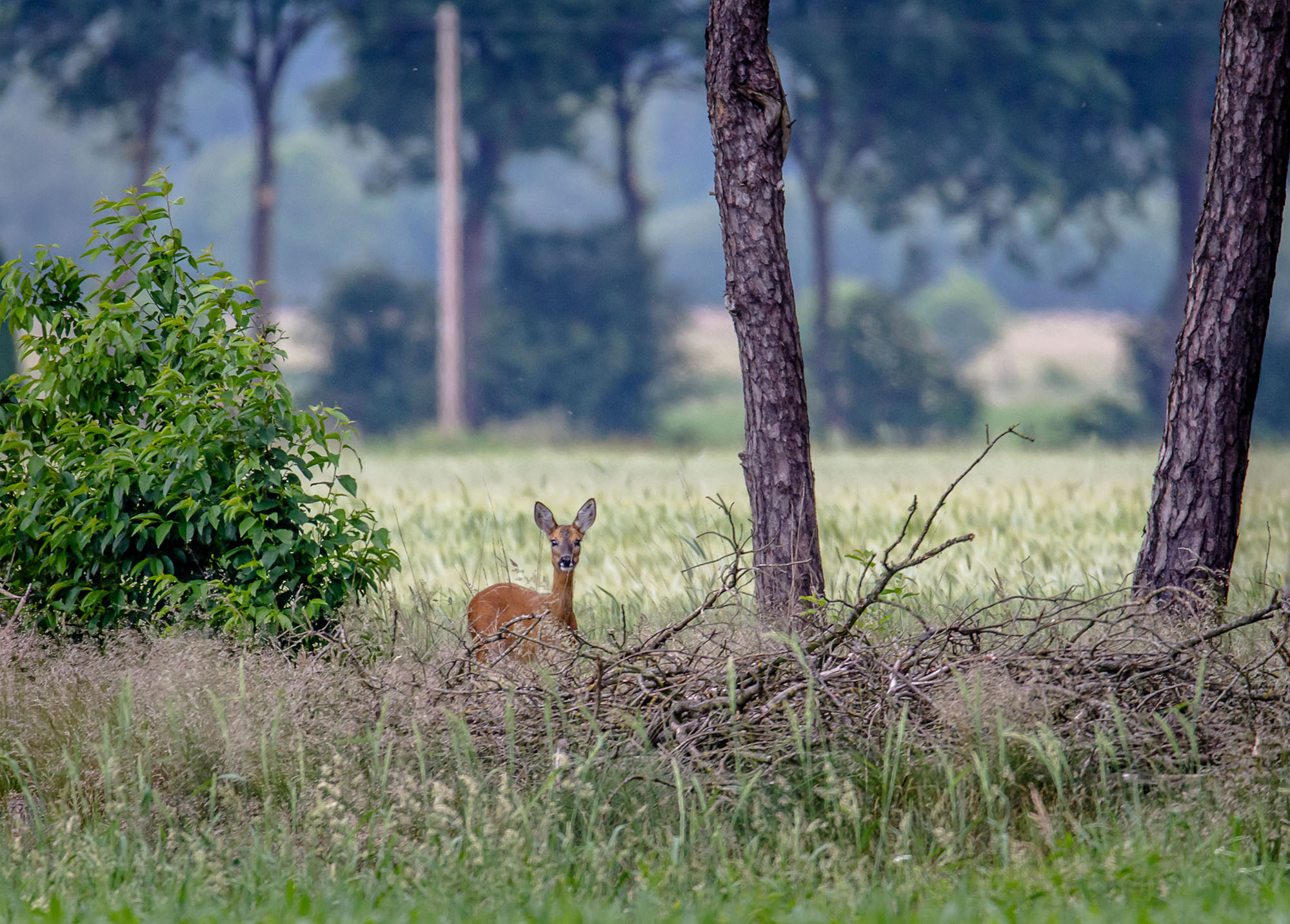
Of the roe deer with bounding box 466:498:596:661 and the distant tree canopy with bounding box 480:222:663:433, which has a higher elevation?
the distant tree canopy with bounding box 480:222:663:433

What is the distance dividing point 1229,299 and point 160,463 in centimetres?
468

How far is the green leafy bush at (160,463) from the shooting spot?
6.00 meters

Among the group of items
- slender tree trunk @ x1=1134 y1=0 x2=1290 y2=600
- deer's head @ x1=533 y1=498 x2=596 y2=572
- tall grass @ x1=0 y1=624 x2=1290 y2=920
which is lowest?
tall grass @ x1=0 y1=624 x2=1290 y2=920

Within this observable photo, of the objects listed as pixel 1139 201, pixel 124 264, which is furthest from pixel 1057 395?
pixel 124 264

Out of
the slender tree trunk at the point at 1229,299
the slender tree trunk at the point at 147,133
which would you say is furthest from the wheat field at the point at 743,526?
the slender tree trunk at the point at 147,133

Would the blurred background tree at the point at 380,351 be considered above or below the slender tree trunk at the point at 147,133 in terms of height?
below

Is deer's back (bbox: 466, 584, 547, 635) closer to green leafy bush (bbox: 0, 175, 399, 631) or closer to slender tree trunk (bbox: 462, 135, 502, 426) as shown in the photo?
green leafy bush (bbox: 0, 175, 399, 631)

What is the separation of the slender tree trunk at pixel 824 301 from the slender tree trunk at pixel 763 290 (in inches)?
1101

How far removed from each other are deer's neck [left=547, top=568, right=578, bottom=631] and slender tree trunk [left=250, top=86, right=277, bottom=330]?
2658cm

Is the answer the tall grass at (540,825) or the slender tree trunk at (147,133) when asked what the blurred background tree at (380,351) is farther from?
the tall grass at (540,825)

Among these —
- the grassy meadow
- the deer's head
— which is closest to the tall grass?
the grassy meadow

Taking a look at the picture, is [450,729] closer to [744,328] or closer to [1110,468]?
[744,328]

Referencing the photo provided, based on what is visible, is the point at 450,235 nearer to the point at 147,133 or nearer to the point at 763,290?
the point at 147,133

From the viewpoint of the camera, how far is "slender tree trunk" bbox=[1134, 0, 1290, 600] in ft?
20.8
